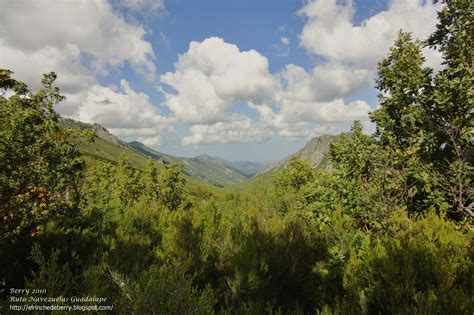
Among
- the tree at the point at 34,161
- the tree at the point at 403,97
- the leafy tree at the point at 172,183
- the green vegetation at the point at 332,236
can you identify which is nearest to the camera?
the green vegetation at the point at 332,236

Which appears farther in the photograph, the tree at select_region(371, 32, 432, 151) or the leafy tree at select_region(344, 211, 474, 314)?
the tree at select_region(371, 32, 432, 151)

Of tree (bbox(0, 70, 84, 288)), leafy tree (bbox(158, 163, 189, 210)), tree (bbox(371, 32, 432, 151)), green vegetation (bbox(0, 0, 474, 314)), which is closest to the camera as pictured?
green vegetation (bbox(0, 0, 474, 314))

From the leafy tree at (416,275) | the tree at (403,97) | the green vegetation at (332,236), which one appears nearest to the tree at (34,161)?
the green vegetation at (332,236)

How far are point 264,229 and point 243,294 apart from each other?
397 centimetres

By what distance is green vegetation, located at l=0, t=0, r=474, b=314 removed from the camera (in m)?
5.29

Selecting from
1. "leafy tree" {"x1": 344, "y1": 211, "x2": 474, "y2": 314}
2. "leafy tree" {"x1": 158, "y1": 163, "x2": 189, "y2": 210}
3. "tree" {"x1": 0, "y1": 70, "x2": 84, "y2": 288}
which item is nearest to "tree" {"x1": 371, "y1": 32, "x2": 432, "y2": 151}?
"leafy tree" {"x1": 344, "y1": 211, "x2": 474, "y2": 314}

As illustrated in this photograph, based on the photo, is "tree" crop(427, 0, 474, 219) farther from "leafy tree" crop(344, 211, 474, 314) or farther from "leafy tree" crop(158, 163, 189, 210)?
"leafy tree" crop(158, 163, 189, 210)

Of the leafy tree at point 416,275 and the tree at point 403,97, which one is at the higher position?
the tree at point 403,97

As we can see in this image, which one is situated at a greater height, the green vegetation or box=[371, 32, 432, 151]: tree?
box=[371, 32, 432, 151]: tree

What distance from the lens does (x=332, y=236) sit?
880cm

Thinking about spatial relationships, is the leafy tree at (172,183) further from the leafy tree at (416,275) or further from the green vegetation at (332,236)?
the leafy tree at (416,275)

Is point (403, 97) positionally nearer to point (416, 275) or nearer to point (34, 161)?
point (416, 275)

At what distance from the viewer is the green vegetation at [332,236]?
17.3ft

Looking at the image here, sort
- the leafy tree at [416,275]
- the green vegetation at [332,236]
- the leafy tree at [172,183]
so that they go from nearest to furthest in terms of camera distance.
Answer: the leafy tree at [416,275] < the green vegetation at [332,236] < the leafy tree at [172,183]
